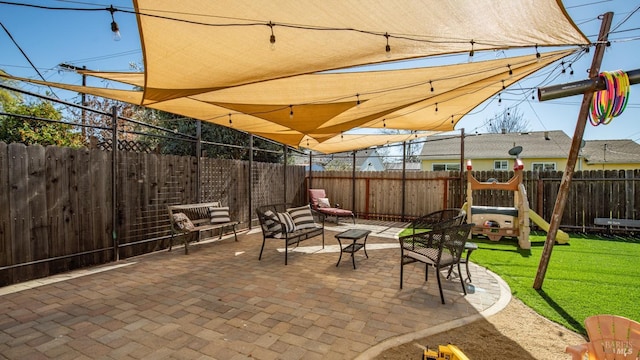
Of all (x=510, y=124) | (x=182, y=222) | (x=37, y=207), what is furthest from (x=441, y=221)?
(x=510, y=124)

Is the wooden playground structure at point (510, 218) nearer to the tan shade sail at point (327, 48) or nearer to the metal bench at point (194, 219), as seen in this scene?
the tan shade sail at point (327, 48)

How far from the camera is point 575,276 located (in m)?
4.24

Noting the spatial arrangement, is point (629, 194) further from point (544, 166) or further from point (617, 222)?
point (544, 166)

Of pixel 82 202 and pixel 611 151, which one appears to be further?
pixel 611 151

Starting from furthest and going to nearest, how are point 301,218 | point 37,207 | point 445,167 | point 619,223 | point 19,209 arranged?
point 445,167, point 619,223, point 301,218, point 37,207, point 19,209

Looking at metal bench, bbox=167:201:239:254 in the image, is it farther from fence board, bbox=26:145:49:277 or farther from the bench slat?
the bench slat

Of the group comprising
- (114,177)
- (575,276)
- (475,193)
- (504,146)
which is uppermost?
(504,146)

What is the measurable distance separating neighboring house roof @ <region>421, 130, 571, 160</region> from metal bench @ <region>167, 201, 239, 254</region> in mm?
11738

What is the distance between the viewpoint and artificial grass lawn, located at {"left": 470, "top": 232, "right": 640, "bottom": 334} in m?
3.16

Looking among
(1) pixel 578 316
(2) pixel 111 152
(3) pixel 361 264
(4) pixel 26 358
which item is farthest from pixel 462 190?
(4) pixel 26 358

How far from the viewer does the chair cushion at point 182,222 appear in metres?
5.57

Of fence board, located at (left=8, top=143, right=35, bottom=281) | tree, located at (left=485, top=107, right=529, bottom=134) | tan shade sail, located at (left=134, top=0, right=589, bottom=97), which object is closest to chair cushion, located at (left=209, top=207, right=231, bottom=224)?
fence board, located at (left=8, top=143, right=35, bottom=281)

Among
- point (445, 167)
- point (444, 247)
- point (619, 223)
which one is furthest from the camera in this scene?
point (445, 167)

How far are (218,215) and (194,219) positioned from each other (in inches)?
19.0
